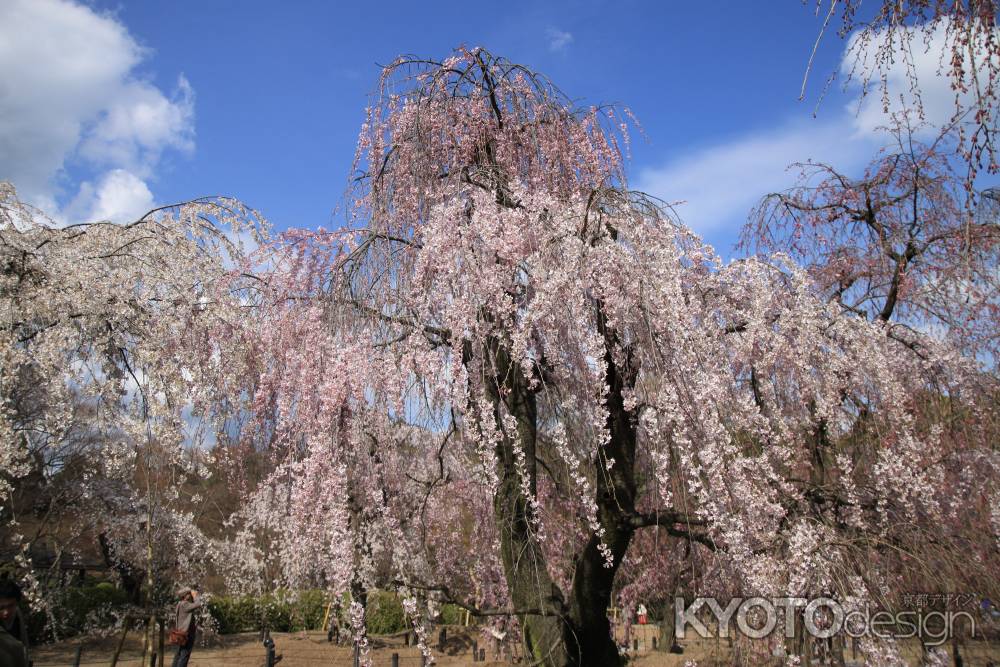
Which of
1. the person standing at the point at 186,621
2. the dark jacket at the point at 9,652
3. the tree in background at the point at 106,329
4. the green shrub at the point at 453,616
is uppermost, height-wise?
the tree in background at the point at 106,329

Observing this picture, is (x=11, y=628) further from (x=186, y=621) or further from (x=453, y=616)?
(x=453, y=616)

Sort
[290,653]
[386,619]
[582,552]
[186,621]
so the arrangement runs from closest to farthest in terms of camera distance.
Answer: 1. [582,552]
2. [186,621]
3. [290,653]
4. [386,619]

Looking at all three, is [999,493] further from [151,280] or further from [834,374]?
[151,280]

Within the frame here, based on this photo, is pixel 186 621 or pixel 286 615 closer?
pixel 186 621

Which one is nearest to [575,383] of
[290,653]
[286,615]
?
[290,653]

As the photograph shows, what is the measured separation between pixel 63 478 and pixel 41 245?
4562 mm

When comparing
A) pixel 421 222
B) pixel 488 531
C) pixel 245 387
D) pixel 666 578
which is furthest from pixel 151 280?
pixel 666 578

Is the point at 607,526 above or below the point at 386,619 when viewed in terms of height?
above

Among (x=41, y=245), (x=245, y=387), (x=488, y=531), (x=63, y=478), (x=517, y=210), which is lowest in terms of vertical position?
(x=488, y=531)

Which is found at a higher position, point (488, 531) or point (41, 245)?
point (41, 245)

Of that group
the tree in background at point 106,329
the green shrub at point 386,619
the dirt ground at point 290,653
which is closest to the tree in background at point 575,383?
the tree in background at point 106,329

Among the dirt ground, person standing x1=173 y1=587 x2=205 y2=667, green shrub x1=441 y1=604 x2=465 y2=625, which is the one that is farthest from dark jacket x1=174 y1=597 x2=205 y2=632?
green shrub x1=441 y1=604 x2=465 y2=625

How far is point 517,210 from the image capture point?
173 inches

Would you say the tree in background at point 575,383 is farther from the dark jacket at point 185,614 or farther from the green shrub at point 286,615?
the green shrub at point 286,615
